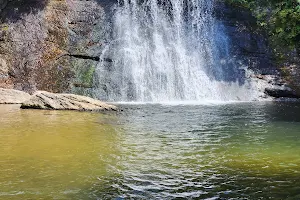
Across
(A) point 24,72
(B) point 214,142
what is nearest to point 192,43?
(A) point 24,72

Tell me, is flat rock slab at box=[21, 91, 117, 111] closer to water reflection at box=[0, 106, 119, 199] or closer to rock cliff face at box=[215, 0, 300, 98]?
water reflection at box=[0, 106, 119, 199]

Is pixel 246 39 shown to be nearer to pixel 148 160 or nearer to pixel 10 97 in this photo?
pixel 10 97

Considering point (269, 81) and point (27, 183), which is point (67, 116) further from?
point (269, 81)

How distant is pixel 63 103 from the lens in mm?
17781

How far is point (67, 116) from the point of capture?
1485cm

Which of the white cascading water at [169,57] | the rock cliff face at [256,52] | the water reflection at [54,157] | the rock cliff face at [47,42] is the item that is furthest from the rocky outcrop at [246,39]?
the water reflection at [54,157]

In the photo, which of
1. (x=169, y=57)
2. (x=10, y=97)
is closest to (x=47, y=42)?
(x=10, y=97)

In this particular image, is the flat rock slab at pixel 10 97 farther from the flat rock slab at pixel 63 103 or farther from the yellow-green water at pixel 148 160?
the yellow-green water at pixel 148 160

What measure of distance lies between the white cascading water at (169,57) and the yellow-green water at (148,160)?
41.4ft

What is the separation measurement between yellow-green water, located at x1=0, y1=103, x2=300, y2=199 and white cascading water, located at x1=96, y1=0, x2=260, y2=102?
12.6 metres

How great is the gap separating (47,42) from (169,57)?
30.5 feet

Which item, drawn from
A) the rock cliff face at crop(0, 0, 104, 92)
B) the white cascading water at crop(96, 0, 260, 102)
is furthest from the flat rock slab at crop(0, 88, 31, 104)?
the white cascading water at crop(96, 0, 260, 102)

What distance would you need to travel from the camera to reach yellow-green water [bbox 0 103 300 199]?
560 centimetres

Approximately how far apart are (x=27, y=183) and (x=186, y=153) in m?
3.57
